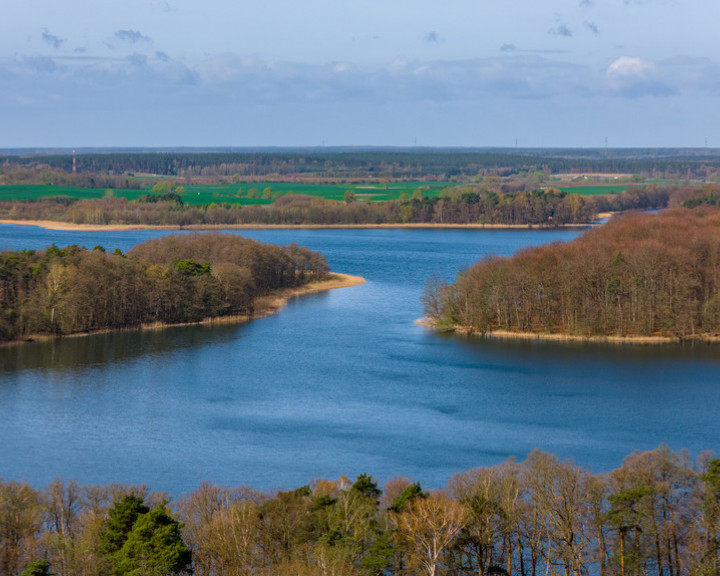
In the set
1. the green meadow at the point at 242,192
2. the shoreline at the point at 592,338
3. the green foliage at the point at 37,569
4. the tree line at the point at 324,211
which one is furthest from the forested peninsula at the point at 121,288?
the green meadow at the point at 242,192

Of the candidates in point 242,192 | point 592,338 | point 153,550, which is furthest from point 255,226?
point 153,550

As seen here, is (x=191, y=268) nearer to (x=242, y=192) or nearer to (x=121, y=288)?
(x=121, y=288)

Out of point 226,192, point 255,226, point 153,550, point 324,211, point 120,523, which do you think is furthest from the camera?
point 226,192

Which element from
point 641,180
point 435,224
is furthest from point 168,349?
point 641,180

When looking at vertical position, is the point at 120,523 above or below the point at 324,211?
below

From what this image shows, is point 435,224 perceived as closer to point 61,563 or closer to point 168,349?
point 168,349

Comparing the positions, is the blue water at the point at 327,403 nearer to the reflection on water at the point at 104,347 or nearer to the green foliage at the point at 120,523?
the reflection on water at the point at 104,347
